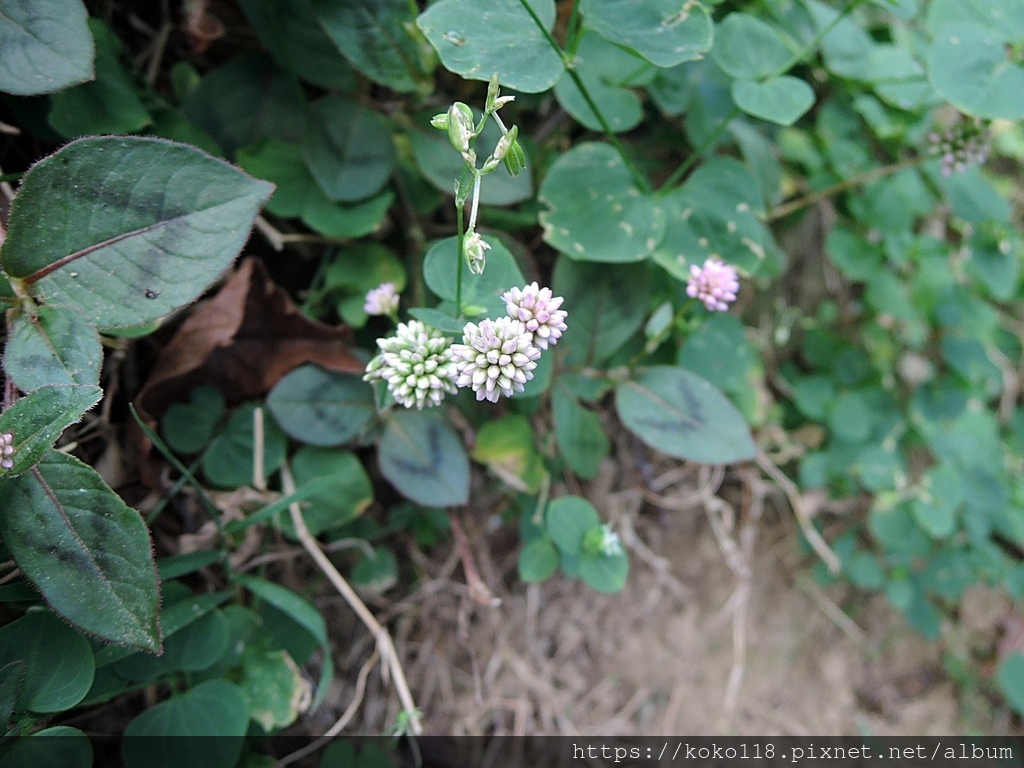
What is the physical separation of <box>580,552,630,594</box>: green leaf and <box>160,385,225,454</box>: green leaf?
83cm

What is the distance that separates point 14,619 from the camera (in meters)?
1.08

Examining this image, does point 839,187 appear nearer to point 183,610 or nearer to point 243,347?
point 243,347

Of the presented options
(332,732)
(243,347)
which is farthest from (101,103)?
(332,732)

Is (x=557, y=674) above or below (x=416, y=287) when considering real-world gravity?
below

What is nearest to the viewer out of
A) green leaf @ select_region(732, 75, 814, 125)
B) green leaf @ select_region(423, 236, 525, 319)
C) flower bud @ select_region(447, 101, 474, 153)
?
flower bud @ select_region(447, 101, 474, 153)

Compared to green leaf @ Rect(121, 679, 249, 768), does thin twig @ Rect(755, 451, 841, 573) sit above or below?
below

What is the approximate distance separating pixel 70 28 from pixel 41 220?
301 mm

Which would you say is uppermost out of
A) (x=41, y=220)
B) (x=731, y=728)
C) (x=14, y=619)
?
(x=41, y=220)

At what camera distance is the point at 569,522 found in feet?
4.67

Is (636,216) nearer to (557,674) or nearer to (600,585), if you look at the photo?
(600,585)

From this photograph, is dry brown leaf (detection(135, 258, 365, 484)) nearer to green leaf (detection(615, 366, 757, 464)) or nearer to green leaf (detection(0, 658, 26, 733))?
green leaf (detection(0, 658, 26, 733))

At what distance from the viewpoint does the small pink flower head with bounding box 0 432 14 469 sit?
0.88 m

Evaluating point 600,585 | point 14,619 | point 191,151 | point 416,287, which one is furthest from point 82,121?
point 600,585

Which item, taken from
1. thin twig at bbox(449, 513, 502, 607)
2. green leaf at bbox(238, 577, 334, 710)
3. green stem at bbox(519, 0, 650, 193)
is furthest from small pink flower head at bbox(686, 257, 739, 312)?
green leaf at bbox(238, 577, 334, 710)
